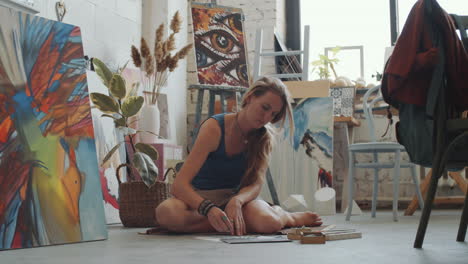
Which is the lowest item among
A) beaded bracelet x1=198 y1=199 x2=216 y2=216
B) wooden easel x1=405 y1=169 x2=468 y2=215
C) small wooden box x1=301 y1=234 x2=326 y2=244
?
wooden easel x1=405 y1=169 x2=468 y2=215

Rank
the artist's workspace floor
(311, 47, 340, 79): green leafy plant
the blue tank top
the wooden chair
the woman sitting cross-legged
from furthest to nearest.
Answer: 1. (311, 47, 340, 79): green leafy plant
2. the blue tank top
3. the woman sitting cross-legged
4. the wooden chair
5. the artist's workspace floor

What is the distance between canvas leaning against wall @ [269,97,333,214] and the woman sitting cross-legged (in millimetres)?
Answer: 1622

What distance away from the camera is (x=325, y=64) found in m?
4.90

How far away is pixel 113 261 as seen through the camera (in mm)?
1510

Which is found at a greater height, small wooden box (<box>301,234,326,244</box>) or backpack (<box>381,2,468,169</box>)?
backpack (<box>381,2,468,169</box>)

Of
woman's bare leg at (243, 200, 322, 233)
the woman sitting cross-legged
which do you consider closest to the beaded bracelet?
the woman sitting cross-legged

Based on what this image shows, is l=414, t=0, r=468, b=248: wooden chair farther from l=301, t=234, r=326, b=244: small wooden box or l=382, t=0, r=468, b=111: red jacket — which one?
l=301, t=234, r=326, b=244: small wooden box

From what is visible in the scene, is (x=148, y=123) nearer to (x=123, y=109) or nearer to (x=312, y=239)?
(x=123, y=109)

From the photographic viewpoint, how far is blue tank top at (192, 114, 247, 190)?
2.45 metres

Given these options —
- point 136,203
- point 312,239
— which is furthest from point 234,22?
point 312,239

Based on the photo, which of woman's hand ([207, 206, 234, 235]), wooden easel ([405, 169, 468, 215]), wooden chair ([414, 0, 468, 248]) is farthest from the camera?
wooden easel ([405, 169, 468, 215])

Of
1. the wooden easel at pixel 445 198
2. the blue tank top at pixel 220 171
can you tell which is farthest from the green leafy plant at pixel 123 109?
the wooden easel at pixel 445 198

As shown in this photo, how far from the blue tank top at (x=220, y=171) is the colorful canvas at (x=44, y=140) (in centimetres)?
50

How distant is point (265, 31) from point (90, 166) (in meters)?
2.97
